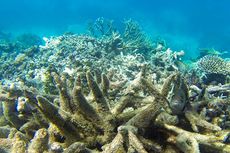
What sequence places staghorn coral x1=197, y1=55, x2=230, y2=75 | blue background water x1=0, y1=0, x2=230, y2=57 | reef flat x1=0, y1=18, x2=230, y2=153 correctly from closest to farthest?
reef flat x1=0, y1=18, x2=230, y2=153, staghorn coral x1=197, y1=55, x2=230, y2=75, blue background water x1=0, y1=0, x2=230, y2=57

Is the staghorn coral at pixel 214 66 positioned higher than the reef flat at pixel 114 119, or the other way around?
the staghorn coral at pixel 214 66

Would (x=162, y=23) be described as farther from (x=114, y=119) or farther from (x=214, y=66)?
(x=114, y=119)

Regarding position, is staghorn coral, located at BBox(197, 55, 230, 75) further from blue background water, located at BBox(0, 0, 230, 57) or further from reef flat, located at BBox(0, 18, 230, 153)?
blue background water, located at BBox(0, 0, 230, 57)

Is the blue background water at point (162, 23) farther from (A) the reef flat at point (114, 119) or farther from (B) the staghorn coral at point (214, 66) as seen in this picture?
(A) the reef flat at point (114, 119)

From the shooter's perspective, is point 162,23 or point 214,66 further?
point 162,23

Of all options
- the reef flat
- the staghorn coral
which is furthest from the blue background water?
the reef flat

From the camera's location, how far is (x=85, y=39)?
936 centimetres

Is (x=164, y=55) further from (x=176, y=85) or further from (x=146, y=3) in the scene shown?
(x=146, y=3)

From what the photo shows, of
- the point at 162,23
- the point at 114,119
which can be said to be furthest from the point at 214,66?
the point at 162,23

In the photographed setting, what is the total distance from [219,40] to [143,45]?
26.4m

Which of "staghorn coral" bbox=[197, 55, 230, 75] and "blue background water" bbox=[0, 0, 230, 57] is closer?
"staghorn coral" bbox=[197, 55, 230, 75]

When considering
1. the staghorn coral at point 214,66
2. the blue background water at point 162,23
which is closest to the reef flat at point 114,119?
the staghorn coral at point 214,66

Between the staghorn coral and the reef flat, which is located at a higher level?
the staghorn coral

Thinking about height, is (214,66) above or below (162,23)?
below
